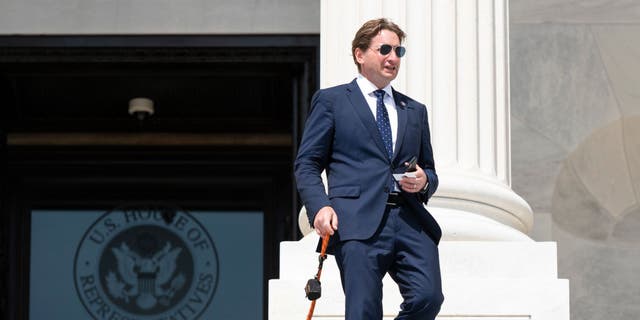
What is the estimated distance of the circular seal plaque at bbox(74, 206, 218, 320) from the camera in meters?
15.3

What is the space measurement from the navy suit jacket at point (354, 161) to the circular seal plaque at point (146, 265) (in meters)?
8.41

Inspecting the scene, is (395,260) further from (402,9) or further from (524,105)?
(524,105)

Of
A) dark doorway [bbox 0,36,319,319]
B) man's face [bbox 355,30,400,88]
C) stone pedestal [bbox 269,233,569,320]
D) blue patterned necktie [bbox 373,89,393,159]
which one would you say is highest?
dark doorway [bbox 0,36,319,319]

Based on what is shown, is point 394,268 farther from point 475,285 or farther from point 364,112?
point 475,285

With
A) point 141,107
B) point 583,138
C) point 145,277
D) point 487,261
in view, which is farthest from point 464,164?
point 145,277

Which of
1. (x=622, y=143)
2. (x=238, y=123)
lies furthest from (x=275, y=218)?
(x=622, y=143)

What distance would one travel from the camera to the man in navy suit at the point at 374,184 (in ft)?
22.1

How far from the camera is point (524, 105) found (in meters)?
12.4

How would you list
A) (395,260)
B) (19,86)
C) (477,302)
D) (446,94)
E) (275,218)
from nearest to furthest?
(395,260), (477,302), (446,94), (19,86), (275,218)

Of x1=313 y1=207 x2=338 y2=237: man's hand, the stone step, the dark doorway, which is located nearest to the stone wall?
the dark doorway

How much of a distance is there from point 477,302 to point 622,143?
13.2ft

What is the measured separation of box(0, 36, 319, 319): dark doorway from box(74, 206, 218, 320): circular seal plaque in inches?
7.2

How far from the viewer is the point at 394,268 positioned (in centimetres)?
686

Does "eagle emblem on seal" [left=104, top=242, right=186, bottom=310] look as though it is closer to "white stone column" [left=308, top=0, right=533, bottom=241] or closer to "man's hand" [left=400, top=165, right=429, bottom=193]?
"white stone column" [left=308, top=0, right=533, bottom=241]
